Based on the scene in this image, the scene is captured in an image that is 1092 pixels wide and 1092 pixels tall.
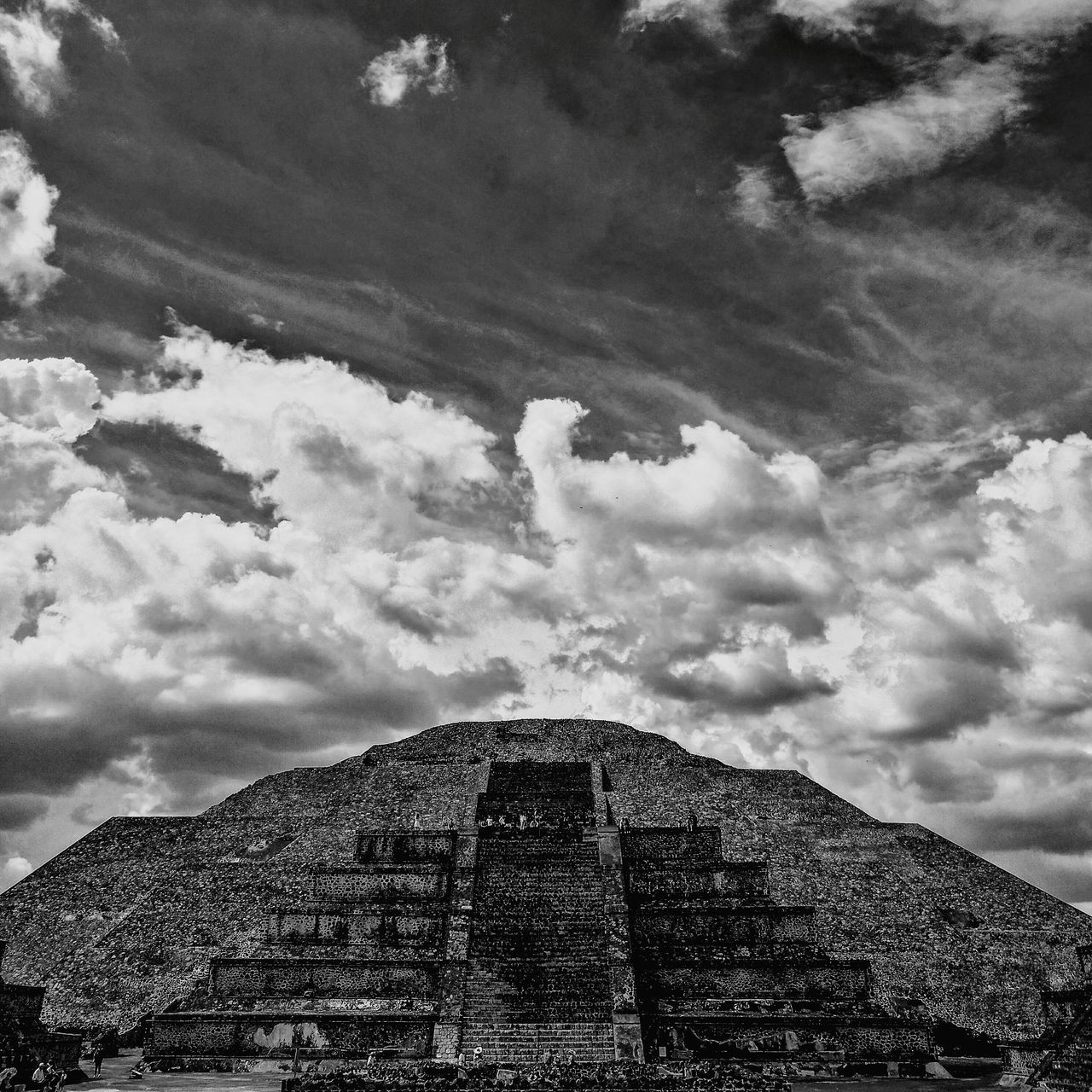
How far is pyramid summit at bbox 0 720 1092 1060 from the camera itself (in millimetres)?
17547

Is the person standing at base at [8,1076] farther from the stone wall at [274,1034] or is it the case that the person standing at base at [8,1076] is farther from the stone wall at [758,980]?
the stone wall at [758,980]

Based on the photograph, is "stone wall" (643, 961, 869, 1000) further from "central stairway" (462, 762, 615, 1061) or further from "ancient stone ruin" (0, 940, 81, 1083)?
"ancient stone ruin" (0, 940, 81, 1083)

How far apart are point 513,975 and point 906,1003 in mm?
7190

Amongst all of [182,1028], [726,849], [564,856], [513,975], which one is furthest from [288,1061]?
[726,849]

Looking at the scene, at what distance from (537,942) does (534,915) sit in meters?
0.91

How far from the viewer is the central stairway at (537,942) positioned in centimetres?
1669

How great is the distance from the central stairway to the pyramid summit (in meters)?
0.05

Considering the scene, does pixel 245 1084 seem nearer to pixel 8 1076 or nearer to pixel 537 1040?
pixel 8 1076

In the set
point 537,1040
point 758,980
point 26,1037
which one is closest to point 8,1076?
point 26,1037

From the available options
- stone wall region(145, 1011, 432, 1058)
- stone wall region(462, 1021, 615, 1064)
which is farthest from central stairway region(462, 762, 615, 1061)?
stone wall region(145, 1011, 432, 1058)

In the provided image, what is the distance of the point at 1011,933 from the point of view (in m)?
25.0

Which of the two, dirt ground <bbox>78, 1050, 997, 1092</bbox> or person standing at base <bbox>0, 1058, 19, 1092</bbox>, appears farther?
dirt ground <bbox>78, 1050, 997, 1092</bbox>

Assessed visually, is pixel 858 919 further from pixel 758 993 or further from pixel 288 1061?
pixel 288 1061

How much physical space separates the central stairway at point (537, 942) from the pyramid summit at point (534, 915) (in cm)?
5
